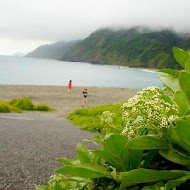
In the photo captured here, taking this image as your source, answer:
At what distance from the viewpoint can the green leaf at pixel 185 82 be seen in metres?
1.34

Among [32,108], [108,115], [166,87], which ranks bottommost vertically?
[32,108]

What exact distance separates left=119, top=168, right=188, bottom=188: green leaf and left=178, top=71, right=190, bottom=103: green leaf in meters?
0.33

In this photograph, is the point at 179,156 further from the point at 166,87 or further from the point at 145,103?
the point at 166,87

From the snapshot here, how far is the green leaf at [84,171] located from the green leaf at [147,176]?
0.36 ft

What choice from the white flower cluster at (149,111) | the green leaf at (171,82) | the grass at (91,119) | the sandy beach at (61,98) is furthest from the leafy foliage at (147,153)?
the sandy beach at (61,98)

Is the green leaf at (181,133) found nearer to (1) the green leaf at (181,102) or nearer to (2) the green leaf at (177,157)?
(2) the green leaf at (177,157)

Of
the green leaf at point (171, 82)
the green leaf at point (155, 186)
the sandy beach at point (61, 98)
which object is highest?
the green leaf at point (171, 82)

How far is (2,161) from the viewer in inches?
357

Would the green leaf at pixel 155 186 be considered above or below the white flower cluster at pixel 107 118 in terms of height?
below

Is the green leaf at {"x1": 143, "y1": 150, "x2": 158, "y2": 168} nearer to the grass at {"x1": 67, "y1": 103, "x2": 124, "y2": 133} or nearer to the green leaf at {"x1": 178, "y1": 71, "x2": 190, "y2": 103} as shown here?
the green leaf at {"x1": 178, "y1": 71, "x2": 190, "y2": 103}

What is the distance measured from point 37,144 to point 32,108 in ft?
53.2

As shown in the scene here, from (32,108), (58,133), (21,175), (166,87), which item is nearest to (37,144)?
(58,133)

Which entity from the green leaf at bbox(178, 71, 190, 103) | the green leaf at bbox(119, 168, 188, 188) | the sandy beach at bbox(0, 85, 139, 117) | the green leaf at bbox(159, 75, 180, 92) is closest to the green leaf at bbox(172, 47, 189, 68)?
the green leaf at bbox(159, 75, 180, 92)

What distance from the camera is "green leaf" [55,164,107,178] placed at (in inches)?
49.6
